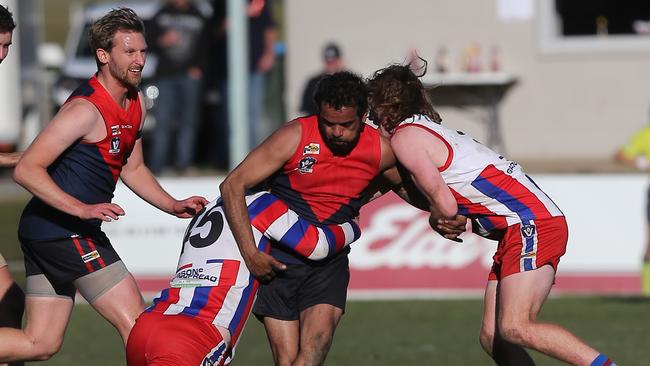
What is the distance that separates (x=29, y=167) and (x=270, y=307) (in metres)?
1.35

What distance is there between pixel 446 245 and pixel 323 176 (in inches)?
220

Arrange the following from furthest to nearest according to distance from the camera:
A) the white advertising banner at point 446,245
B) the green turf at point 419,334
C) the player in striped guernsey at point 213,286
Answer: the white advertising banner at point 446,245, the green turf at point 419,334, the player in striped guernsey at point 213,286

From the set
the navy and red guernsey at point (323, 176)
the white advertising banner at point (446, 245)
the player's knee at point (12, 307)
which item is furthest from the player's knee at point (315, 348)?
the white advertising banner at point (446, 245)

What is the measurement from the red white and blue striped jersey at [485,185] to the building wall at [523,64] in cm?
1104

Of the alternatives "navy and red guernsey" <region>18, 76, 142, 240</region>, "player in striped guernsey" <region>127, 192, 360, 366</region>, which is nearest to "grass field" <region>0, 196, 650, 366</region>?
"navy and red guernsey" <region>18, 76, 142, 240</region>

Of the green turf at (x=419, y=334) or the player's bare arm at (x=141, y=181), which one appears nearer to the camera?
the player's bare arm at (x=141, y=181)

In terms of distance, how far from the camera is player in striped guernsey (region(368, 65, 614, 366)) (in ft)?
21.2

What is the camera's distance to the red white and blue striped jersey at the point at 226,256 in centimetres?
568

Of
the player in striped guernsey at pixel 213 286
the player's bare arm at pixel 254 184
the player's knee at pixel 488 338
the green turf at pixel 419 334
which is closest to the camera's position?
the player in striped guernsey at pixel 213 286

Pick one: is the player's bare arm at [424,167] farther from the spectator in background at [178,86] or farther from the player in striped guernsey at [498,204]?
the spectator in background at [178,86]

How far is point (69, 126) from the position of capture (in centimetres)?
647

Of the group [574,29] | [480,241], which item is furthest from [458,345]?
[574,29]

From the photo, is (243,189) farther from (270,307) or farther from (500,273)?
(500,273)

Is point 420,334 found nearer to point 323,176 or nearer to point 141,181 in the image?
point 141,181
